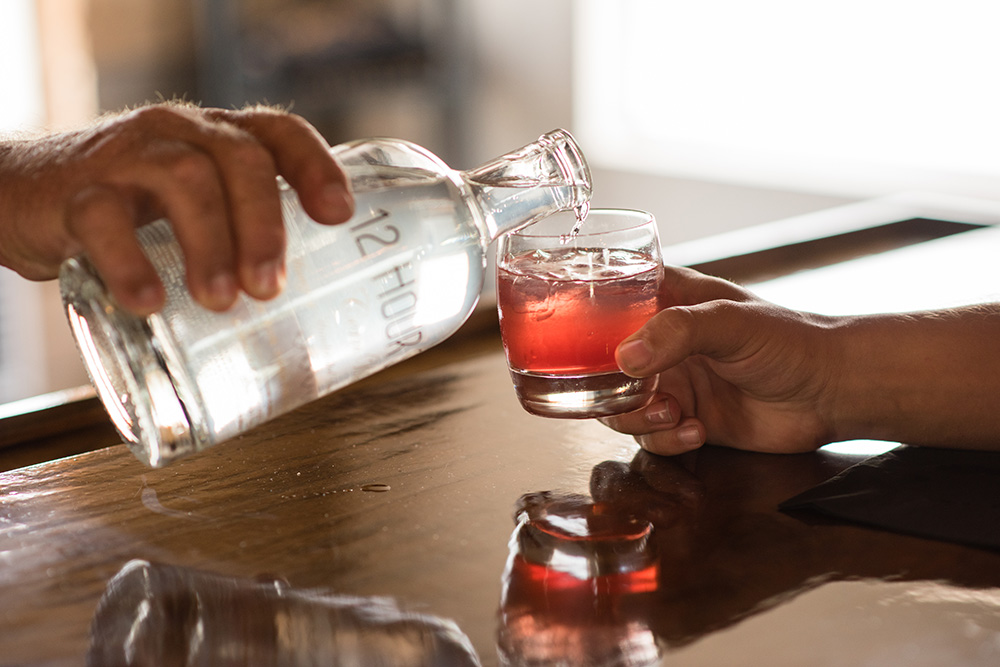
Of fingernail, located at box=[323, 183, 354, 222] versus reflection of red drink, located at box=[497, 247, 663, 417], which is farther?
reflection of red drink, located at box=[497, 247, 663, 417]

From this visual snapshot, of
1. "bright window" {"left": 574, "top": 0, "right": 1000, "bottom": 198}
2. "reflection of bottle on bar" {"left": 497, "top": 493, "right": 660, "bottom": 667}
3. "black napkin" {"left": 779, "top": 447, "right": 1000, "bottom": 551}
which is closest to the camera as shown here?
"reflection of bottle on bar" {"left": 497, "top": 493, "right": 660, "bottom": 667}

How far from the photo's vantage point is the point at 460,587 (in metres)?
0.73

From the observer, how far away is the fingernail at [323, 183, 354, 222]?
2.29 ft

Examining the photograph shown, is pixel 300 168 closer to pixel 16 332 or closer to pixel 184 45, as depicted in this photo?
pixel 16 332

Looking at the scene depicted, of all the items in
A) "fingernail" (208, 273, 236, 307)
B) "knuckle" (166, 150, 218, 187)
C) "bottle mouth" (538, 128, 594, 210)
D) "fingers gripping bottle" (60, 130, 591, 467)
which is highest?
"knuckle" (166, 150, 218, 187)

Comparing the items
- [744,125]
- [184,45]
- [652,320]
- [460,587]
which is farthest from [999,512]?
[184,45]

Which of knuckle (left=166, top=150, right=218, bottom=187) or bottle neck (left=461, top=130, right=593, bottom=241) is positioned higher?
knuckle (left=166, top=150, right=218, bottom=187)

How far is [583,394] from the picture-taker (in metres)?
0.90

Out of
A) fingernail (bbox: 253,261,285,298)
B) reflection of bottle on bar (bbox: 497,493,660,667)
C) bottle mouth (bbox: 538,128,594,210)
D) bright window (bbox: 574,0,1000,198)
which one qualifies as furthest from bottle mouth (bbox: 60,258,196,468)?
bright window (bbox: 574,0,1000,198)

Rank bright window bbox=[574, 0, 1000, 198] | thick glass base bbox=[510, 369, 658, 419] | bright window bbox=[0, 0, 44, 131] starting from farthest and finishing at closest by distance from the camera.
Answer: bright window bbox=[0, 0, 44, 131] < bright window bbox=[574, 0, 1000, 198] < thick glass base bbox=[510, 369, 658, 419]

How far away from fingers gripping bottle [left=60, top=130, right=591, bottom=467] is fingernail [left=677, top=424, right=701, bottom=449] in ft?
0.75

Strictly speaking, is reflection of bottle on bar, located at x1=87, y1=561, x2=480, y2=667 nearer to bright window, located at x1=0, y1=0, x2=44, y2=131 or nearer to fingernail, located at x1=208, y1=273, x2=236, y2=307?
fingernail, located at x1=208, y1=273, x2=236, y2=307

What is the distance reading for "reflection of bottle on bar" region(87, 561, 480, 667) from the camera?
0.64 metres

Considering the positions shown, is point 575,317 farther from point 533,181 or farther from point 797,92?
point 797,92
